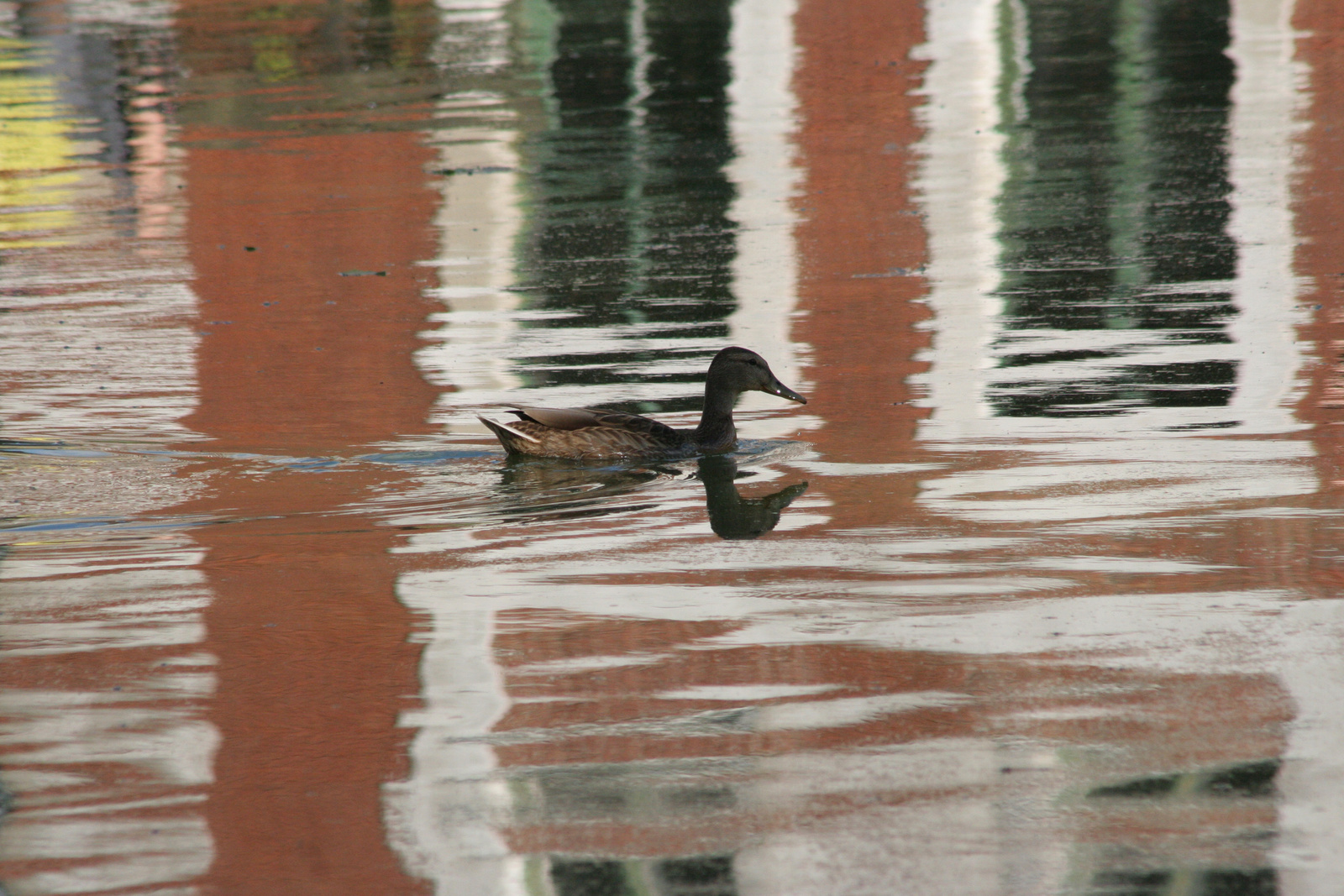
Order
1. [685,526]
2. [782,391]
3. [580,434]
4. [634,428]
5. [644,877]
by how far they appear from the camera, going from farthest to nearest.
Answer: [782,391], [634,428], [580,434], [685,526], [644,877]

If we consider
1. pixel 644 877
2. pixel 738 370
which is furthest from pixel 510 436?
pixel 644 877

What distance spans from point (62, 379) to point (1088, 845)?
24.0 feet

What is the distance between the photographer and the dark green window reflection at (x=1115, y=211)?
9344 millimetres

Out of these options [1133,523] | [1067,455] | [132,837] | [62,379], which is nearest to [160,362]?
[62,379]

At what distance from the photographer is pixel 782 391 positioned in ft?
28.8

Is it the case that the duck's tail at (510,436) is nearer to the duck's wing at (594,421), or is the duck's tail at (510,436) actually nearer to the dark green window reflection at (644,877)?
the duck's wing at (594,421)

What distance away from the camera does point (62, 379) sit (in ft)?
32.8

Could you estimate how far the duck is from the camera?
8.12 metres

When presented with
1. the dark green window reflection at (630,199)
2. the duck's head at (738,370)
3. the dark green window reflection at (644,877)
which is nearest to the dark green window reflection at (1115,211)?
the duck's head at (738,370)

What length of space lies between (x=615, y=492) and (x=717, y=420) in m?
0.85

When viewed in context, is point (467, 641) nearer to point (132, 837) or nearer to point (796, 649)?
point (796, 649)

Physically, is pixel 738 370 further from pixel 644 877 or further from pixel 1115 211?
pixel 1115 211

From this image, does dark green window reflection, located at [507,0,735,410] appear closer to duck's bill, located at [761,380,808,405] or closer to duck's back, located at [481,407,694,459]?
duck's bill, located at [761,380,808,405]

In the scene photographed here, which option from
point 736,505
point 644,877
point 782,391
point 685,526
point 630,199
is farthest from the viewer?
point 630,199
